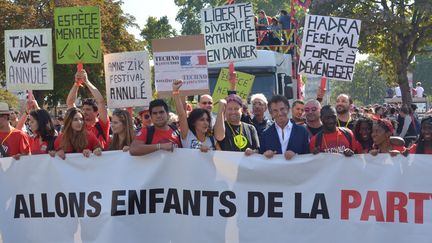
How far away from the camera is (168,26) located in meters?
50.3

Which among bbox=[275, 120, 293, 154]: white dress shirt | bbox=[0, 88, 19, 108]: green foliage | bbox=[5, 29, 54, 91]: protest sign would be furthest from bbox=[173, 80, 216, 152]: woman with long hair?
bbox=[0, 88, 19, 108]: green foliage

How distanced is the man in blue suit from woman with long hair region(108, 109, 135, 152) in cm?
127

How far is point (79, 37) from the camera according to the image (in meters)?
9.50

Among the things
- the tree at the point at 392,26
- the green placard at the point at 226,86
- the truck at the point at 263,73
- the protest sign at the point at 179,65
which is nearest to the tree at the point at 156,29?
the tree at the point at 392,26

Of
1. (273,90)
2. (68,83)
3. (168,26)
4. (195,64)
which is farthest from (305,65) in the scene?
(168,26)

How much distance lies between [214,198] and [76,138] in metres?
1.45

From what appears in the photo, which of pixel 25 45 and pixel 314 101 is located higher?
pixel 25 45

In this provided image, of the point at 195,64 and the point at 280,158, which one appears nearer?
the point at 280,158

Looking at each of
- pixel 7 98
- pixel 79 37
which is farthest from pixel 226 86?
pixel 7 98

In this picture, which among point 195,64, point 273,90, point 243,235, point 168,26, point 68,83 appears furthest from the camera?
point 168,26

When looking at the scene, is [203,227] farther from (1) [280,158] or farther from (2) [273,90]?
(2) [273,90]

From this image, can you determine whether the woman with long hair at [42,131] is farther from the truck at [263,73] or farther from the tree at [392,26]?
the tree at [392,26]

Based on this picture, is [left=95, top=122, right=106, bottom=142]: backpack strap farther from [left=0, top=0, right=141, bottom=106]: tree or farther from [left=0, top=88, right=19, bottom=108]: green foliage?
[left=0, top=88, right=19, bottom=108]: green foliage

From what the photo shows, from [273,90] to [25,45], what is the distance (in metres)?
6.57
